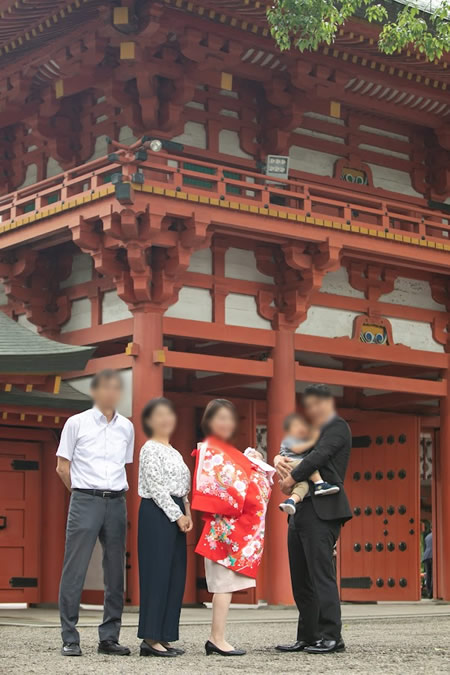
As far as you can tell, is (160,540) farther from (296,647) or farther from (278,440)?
(278,440)

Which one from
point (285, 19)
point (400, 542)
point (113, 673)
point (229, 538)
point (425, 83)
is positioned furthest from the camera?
point (400, 542)

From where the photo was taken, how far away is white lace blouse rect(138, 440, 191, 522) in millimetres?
7621

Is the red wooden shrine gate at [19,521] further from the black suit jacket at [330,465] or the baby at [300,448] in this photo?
the black suit jacket at [330,465]

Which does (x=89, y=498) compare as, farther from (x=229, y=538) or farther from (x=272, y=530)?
(x=272, y=530)

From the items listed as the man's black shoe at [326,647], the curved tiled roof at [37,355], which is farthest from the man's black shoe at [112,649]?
the curved tiled roof at [37,355]

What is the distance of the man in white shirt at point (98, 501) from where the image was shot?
773 cm

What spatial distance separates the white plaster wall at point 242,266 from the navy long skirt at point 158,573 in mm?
7672

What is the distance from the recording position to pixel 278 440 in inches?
587

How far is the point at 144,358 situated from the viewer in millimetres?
13812

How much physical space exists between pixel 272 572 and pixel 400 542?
2.88 metres

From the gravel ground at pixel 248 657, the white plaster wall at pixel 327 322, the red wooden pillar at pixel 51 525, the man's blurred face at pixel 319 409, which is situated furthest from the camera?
the white plaster wall at pixel 327 322

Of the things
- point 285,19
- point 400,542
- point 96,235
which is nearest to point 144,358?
point 96,235

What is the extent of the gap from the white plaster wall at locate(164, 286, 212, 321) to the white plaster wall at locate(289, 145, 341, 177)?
2527 mm

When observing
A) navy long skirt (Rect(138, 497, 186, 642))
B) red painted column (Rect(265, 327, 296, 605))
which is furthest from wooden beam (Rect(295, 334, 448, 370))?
navy long skirt (Rect(138, 497, 186, 642))
